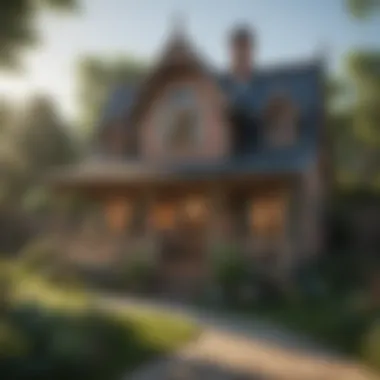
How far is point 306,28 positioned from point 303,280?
0.91 m

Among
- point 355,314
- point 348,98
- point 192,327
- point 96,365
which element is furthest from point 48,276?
point 348,98

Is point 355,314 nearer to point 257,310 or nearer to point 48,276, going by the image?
point 257,310

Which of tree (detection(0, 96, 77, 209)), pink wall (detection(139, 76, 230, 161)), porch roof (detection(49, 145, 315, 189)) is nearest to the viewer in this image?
tree (detection(0, 96, 77, 209))

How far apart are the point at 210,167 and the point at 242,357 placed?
0.76m

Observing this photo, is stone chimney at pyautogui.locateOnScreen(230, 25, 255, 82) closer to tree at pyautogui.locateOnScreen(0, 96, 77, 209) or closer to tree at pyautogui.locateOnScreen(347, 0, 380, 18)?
tree at pyautogui.locateOnScreen(347, 0, 380, 18)

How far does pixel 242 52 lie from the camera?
1.82 metres

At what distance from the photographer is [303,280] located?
2078 mm

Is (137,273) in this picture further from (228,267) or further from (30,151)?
(30,151)

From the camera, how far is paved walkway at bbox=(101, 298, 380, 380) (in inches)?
75.1

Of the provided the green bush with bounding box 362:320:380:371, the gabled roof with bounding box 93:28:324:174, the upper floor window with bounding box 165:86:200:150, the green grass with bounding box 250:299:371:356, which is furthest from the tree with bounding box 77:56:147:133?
the green bush with bounding box 362:320:380:371

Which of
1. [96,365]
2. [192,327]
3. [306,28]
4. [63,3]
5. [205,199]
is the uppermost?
[63,3]

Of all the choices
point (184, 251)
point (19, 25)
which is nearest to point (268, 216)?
point (184, 251)

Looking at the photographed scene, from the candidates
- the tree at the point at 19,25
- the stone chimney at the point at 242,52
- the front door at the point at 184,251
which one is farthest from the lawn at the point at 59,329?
the stone chimney at the point at 242,52

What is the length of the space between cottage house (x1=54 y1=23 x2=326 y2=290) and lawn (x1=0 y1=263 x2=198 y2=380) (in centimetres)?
21
